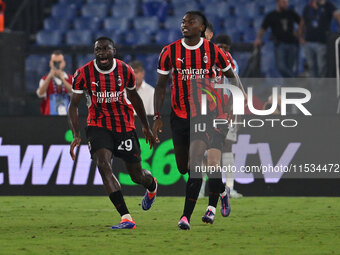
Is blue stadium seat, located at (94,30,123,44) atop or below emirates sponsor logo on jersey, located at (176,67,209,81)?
below

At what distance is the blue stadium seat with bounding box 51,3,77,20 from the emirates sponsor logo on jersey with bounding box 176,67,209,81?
42.0ft

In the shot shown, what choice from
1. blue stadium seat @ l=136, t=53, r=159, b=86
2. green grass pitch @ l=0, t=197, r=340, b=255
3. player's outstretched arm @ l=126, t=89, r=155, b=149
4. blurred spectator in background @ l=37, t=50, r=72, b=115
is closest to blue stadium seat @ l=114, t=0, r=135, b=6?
blue stadium seat @ l=136, t=53, r=159, b=86

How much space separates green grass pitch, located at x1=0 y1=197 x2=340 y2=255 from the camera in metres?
7.49

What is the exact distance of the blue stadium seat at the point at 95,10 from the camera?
21.1m

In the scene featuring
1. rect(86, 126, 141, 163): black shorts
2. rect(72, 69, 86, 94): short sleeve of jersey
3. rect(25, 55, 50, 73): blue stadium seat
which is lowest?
rect(86, 126, 141, 163): black shorts

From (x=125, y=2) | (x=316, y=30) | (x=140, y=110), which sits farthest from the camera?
(x=125, y=2)

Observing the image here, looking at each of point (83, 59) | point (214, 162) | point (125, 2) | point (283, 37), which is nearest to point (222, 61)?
point (214, 162)

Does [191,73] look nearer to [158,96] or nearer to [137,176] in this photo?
[158,96]

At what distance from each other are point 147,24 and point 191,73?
11.7m

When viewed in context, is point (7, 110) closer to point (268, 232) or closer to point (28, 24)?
point (28, 24)

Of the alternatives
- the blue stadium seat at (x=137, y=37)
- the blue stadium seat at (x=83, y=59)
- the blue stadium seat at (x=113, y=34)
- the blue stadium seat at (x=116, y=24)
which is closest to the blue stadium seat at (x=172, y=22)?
the blue stadium seat at (x=137, y=37)

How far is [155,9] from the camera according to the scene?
68.0 ft

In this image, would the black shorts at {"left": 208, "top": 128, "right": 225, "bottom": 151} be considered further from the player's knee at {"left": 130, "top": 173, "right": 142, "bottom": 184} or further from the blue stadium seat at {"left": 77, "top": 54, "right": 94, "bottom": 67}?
the blue stadium seat at {"left": 77, "top": 54, "right": 94, "bottom": 67}

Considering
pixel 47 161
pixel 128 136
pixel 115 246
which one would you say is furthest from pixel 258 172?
pixel 115 246
